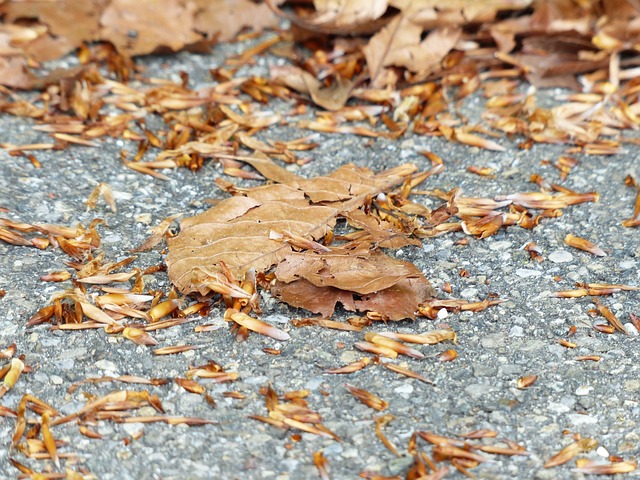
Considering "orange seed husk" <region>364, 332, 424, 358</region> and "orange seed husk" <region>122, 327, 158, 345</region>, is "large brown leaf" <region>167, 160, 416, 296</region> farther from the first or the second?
"orange seed husk" <region>364, 332, 424, 358</region>

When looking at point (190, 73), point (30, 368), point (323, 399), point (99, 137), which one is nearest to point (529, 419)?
point (323, 399)

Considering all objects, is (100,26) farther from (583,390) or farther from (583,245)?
(583,390)

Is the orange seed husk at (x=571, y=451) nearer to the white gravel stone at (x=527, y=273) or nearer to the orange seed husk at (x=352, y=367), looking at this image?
the orange seed husk at (x=352, y=367)

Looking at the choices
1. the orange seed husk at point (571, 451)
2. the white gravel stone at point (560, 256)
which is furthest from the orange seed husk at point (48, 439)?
the white gravel stone at point (560, 256)

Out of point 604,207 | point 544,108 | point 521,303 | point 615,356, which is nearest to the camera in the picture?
point 615,356

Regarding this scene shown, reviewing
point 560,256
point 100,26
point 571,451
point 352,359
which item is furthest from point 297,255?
point 100,26

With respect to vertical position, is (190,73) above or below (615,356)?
above

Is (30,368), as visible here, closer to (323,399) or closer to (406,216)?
(323,399)
